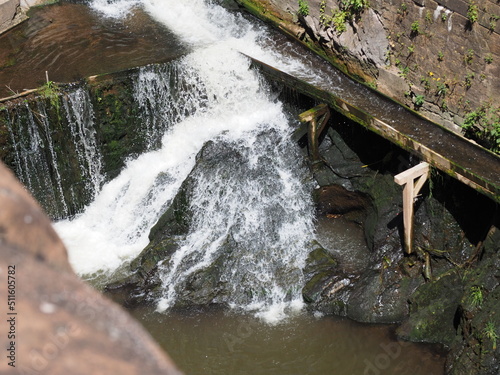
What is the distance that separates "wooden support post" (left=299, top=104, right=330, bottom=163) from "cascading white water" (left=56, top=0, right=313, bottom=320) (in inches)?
11.7

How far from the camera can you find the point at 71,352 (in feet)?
2.63

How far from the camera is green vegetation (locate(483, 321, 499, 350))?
670 cm

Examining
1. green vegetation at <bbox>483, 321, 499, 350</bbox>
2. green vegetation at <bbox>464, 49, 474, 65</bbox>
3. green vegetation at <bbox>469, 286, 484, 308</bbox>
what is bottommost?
green vegetation at <bbox>483, 321, 499, 350</bbox>

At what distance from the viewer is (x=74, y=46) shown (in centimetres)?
1083

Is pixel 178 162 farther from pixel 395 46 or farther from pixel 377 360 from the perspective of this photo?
pixel 377 360

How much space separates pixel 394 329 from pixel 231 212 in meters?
2.79

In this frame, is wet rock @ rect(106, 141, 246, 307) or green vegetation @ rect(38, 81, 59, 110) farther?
green vegetation @ rect(38, 81, 59, 110)

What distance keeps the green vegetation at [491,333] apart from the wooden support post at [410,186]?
4.77 feet

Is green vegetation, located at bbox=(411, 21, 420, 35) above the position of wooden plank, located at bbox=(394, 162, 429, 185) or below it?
above

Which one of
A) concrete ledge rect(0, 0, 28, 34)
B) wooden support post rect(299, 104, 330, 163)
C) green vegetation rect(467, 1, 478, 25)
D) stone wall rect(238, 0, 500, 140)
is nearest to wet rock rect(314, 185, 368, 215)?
wooden support post rect(299, 104, 330, 163)

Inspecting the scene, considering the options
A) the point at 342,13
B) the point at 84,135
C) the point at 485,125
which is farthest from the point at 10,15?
the point at 485,125

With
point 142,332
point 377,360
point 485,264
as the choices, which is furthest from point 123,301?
point 142,332

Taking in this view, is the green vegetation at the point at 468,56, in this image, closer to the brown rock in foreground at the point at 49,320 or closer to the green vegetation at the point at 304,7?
the green vegetation at the point at 304,7

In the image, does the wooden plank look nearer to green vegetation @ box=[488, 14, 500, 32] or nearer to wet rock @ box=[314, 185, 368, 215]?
wet rock @ box=[314, 185, 368, 215]
